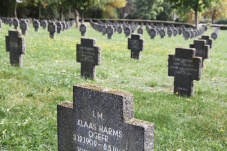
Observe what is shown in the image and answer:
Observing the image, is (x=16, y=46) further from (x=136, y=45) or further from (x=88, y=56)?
(x=136, y=45)

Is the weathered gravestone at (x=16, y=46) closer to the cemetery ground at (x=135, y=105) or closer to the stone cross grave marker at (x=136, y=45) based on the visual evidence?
the cemetery ground at (x=135, y=105)

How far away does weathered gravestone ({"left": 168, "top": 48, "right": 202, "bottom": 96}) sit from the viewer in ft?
30.8

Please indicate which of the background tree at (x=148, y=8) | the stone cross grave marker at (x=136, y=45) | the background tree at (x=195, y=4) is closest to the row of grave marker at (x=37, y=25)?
the stone cross grave marker at (x=136, y=45)

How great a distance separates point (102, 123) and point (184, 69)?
5959 mm

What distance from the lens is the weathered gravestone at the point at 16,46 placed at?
12141 mm

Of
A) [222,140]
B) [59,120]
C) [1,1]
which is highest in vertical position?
[1,1]

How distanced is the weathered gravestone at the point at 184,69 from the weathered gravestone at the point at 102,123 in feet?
18.3

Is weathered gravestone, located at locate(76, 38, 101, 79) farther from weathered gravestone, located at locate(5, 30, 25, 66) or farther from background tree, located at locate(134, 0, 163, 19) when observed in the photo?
background tree, located at locate(134, 0, 163, 19)

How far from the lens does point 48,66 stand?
1320 centimetres

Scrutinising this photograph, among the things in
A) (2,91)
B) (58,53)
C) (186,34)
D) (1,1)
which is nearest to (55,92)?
(2,91)

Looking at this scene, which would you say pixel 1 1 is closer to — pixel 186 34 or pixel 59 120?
pixel 186 34

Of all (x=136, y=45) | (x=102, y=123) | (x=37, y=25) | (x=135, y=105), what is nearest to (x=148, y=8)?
(x=37, y=25)

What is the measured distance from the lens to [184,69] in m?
9.59

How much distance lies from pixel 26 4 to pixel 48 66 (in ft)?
146
